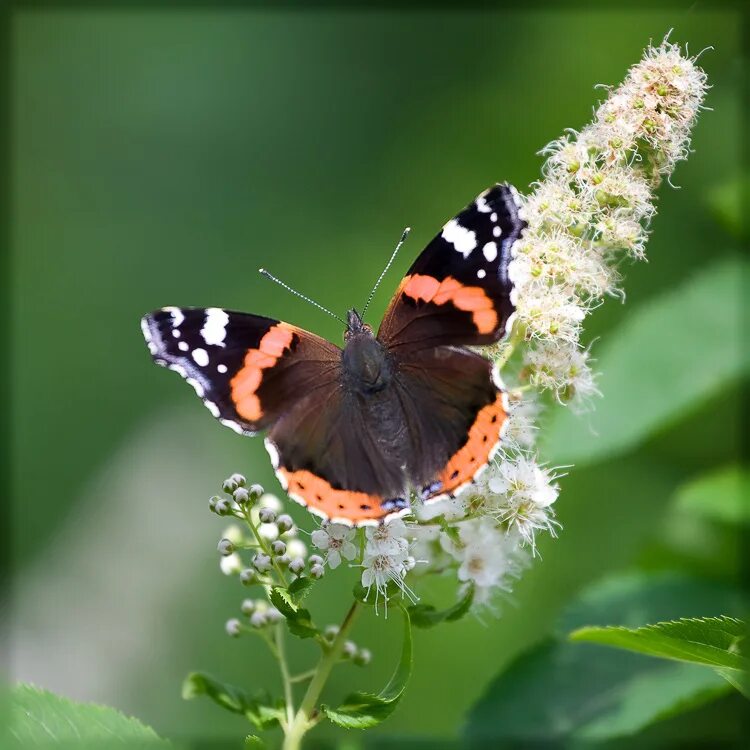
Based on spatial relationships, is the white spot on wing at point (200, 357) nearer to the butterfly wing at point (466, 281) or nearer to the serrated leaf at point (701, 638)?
the butterfly wing at point (466, 281)

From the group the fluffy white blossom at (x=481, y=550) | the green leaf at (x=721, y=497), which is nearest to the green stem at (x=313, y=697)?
the fluffy white blossom at (x=481, y=550)

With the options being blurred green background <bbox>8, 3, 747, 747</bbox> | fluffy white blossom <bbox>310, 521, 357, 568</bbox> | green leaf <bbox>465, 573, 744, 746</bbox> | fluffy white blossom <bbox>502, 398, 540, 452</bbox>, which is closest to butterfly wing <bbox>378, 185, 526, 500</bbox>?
fluffy white blossom <bbox>502, 398, 540, 452</bbox>

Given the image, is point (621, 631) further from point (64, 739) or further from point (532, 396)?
point (64, 739)

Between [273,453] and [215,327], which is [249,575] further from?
[215,327]

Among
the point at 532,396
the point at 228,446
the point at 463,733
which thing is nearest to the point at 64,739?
the point at 463,733

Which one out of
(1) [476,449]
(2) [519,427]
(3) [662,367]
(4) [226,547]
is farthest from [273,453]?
(3) [662,367]

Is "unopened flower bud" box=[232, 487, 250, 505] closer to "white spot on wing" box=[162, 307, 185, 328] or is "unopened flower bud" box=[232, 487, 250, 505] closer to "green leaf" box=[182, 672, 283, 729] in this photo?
"green leaf" box=[182, 672, 283, 729]
